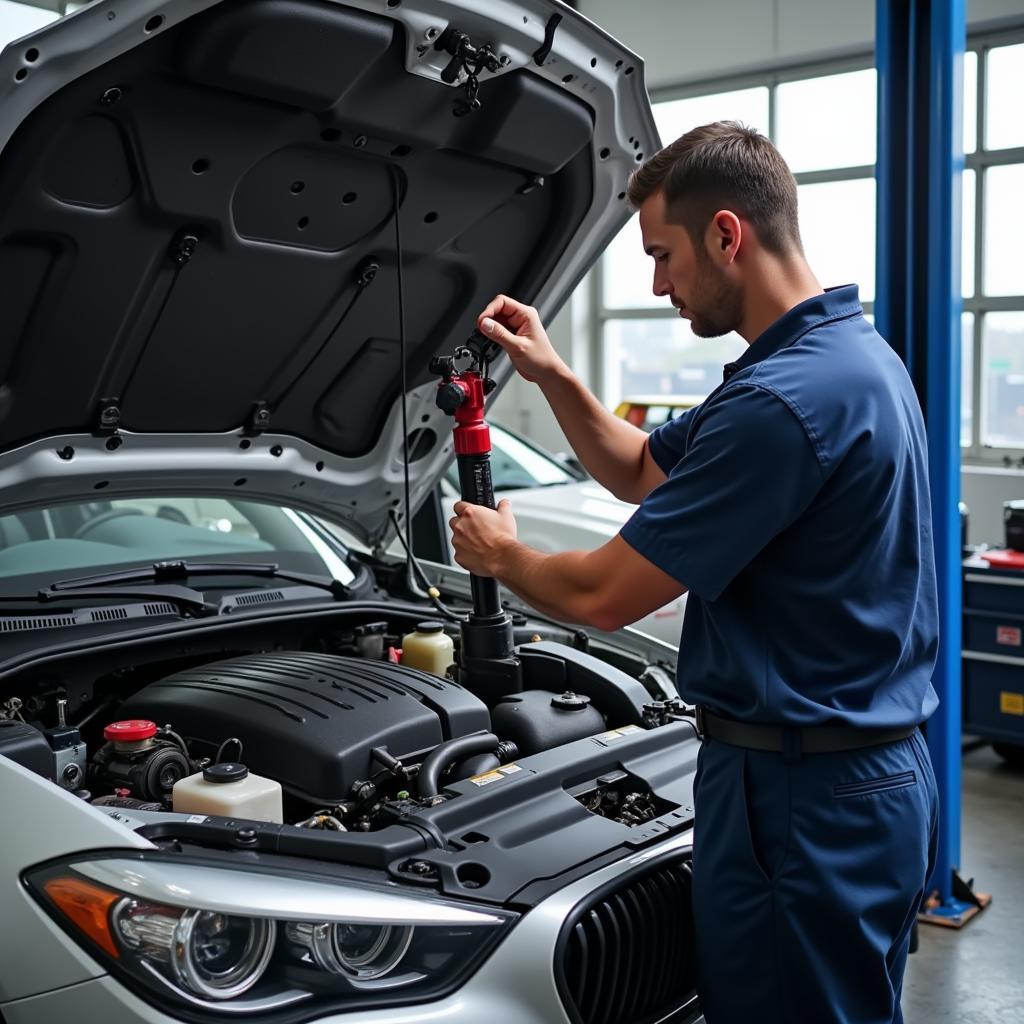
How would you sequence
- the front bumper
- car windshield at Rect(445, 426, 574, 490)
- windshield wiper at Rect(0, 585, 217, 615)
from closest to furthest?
the front bumper < windshield wiper at Rect(0, 585, 217, 615) < car windshield at Rect(445, 426, 574, 490)

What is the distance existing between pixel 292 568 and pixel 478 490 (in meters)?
0.85

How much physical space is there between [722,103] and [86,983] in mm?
9467

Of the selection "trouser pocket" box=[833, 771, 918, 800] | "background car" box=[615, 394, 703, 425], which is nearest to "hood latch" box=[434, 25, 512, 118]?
"trouser pocket" box=[833, 771, 918, 800]

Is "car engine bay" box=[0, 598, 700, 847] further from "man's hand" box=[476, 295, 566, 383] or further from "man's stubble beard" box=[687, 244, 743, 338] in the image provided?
"man's stubble beard" box=[687, 244, 743, 338]

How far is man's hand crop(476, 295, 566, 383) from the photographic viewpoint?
2062 mm

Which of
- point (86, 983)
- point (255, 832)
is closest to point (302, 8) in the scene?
point (255, 832)

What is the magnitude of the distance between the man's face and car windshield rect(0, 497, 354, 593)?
1349 mm

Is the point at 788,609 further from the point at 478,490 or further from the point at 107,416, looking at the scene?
the point at 107,416

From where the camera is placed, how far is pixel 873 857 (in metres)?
1.56

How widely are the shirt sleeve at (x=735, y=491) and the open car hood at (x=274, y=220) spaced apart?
92 cm

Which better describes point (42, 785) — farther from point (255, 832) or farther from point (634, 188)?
point (634, 188)

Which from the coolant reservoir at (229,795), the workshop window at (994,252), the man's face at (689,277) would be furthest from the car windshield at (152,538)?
the workshop window at (994,252)

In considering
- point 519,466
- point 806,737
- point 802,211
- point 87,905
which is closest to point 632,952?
point 806,737

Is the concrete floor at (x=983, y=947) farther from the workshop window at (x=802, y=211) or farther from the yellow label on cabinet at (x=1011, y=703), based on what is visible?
the workshop window at (x=802, y=211)
